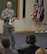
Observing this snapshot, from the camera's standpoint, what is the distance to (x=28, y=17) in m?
11.0

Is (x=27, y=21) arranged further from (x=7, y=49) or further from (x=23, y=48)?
(x=7, y=49)

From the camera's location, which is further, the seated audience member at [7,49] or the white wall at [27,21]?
the white wall at [27,21]

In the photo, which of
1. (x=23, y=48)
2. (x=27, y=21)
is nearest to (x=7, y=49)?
(x=23, y=48)

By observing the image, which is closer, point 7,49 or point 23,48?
point 7,49

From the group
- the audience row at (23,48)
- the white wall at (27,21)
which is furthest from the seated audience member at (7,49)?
the white wall at (27,21)

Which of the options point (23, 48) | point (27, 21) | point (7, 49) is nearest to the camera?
point (7, 49)

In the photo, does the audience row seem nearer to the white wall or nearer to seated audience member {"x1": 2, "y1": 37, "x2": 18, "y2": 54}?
seated audience member {"x1": 2, "y1": 37, "x2": 18, "y2": 54}

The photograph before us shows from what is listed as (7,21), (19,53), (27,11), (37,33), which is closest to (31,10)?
(27,11)

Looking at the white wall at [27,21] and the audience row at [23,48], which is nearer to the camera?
the audience row at [23,48]

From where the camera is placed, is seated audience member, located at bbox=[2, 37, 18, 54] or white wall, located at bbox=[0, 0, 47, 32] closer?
seated audience member, located at bbox=[2, 37, 18, 54]

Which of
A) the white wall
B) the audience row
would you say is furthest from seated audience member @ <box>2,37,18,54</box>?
the white wall

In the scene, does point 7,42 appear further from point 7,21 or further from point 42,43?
point 42,43

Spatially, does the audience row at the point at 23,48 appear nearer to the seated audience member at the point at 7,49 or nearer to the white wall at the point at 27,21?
the seated audience member at the point at 7,49

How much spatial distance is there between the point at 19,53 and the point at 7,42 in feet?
1.45
